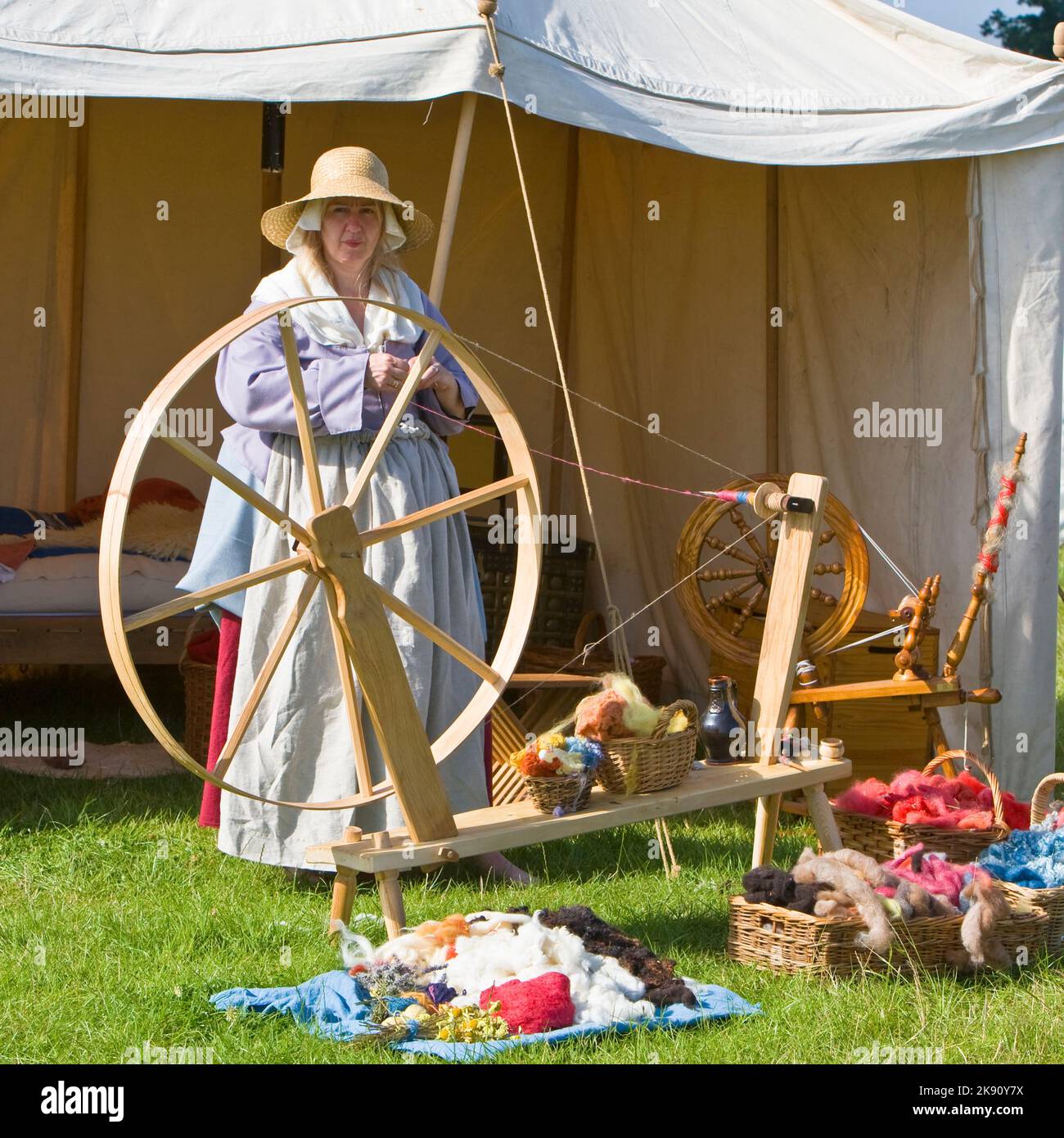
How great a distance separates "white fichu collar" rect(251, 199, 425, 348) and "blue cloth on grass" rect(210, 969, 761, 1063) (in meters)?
1.42

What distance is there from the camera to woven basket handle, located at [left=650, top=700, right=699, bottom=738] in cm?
317

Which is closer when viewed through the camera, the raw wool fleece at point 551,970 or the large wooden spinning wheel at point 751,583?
the raw wool fleece at point 551,970

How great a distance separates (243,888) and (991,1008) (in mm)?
1669

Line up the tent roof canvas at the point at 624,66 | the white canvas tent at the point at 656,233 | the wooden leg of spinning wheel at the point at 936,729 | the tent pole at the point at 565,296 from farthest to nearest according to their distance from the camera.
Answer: the tent pole at the point at 565,296
the wooden leg of spinning wheel at the point at 936,729
the white canvas tent at the point at 656,233
the tent roof canvas at the point at 624,66

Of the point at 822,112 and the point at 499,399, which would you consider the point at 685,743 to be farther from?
the point at 822,112

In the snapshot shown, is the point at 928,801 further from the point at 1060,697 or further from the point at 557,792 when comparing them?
the point at 1060,697

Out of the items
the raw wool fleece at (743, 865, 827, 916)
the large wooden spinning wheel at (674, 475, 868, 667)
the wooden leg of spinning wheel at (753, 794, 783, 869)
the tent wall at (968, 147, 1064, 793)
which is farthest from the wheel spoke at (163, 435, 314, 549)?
the tent wall at (968, 147, 1064, 793)

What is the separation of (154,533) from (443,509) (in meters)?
2.83

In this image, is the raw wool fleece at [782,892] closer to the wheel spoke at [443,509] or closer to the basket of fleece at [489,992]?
the basket of fleece at [489,992]

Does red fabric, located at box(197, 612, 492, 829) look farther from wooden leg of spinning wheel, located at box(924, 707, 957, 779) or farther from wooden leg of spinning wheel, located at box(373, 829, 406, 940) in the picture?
wooden leg of spinning wheel, located at box(924, 707, 957, 779)

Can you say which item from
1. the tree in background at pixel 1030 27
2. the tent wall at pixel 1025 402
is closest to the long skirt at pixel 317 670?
the tent wall at pixel 1025 402

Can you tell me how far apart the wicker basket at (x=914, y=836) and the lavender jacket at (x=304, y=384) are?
4.63 ft

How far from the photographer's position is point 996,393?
434 cm

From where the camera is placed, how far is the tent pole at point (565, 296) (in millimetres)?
6418
